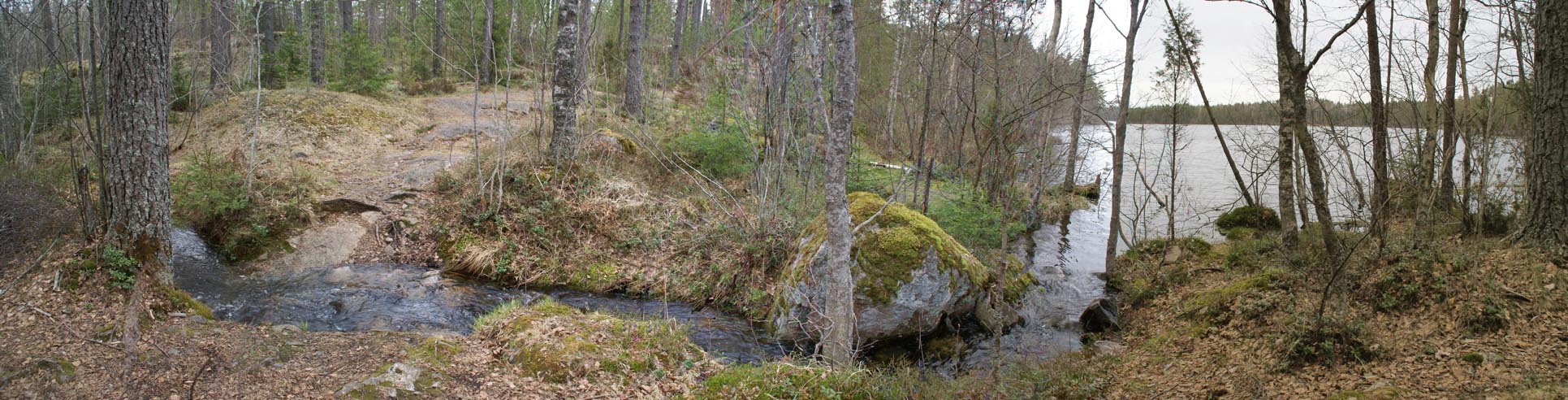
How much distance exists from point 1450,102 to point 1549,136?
329 centimetres

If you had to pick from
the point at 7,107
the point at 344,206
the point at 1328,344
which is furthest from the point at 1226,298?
the point at 7,107

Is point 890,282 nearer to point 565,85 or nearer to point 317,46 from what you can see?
point 565,85

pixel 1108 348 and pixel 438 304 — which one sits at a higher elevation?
pixel 438 304

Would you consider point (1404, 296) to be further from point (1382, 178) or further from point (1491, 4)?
point (1491, 4)

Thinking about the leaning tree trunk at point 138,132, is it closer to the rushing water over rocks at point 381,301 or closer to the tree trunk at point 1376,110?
the rushing water over rocks at point 381,301

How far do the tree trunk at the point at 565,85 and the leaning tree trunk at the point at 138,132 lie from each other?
15.1 ft

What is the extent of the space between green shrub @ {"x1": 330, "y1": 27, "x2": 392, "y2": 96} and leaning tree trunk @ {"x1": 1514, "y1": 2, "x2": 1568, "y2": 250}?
18004mm

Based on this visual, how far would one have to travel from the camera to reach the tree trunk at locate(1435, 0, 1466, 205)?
7832 mm

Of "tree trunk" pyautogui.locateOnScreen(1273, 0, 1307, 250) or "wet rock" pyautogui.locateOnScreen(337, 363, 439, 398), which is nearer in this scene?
"wet rock" pyautogui.locateOnScreen(337, 363, 439, 398)

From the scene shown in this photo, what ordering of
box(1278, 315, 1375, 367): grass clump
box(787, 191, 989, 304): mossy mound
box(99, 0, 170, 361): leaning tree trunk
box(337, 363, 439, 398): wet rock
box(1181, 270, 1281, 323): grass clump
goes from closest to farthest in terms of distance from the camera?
box(337, 363, 439, 398): wet rock → box(1278, 315, 1375, 367): grass clump → box(99, 0, 170, 361): leaning tree trunk → box(1181, 270, 1281, 323): grass clump → box(787, 191, 989, 304): mossy mound

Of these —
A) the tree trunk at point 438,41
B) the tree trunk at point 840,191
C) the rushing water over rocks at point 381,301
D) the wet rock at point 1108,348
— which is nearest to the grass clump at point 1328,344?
the wet rock at point 1108,348

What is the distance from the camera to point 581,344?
516cm

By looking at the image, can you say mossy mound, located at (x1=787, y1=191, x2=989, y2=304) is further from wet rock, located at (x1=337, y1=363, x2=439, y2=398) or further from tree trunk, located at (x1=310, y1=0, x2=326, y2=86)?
tree trunk, located at (x1=310, y1=0, x2=326, y2=86)

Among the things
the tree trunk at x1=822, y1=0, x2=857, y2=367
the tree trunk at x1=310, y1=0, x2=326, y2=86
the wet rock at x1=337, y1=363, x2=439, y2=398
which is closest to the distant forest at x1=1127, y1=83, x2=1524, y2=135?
the tree trunk at x1=822, y1=0, x2=857, y2=367
